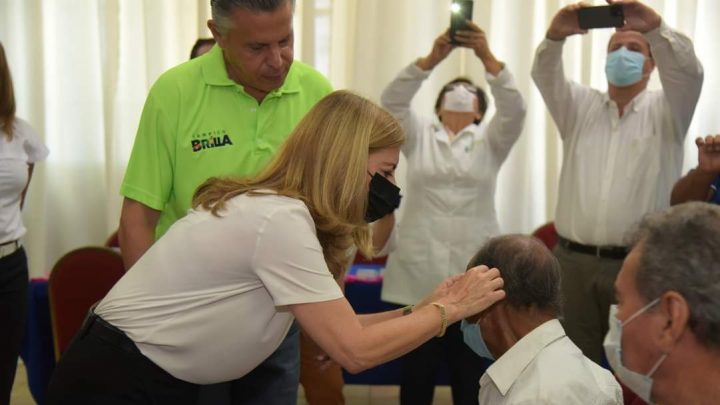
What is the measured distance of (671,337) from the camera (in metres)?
1.24

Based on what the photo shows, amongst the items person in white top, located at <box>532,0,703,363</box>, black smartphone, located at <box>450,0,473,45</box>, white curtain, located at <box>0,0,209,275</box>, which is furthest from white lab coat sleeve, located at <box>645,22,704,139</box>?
white curtain, located at <box>0,0,209,275</box>

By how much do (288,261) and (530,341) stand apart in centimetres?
58

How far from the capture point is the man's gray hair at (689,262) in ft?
A: 3.96

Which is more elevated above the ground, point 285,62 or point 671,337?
point 285,62

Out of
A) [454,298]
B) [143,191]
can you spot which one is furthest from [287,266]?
[143,191]

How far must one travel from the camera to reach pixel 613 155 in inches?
132

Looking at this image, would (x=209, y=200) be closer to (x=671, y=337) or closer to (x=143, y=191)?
(x=143, y=191)

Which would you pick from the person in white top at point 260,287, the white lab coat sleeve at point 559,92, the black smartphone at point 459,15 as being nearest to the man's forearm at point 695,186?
the white lab coat sleeve at point 559,92

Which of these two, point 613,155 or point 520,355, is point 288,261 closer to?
point 520,355

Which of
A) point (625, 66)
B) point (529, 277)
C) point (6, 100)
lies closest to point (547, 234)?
point (625, 66)

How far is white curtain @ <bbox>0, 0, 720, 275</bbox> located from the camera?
Answer: 433 cm

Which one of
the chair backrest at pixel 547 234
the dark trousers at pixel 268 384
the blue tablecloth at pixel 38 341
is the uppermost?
the dark trousers at pixel 268 384

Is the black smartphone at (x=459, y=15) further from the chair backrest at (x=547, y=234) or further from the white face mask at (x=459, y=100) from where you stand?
the chair backrest at (x=547, y=234)

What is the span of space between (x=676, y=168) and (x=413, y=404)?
1.45 metres
